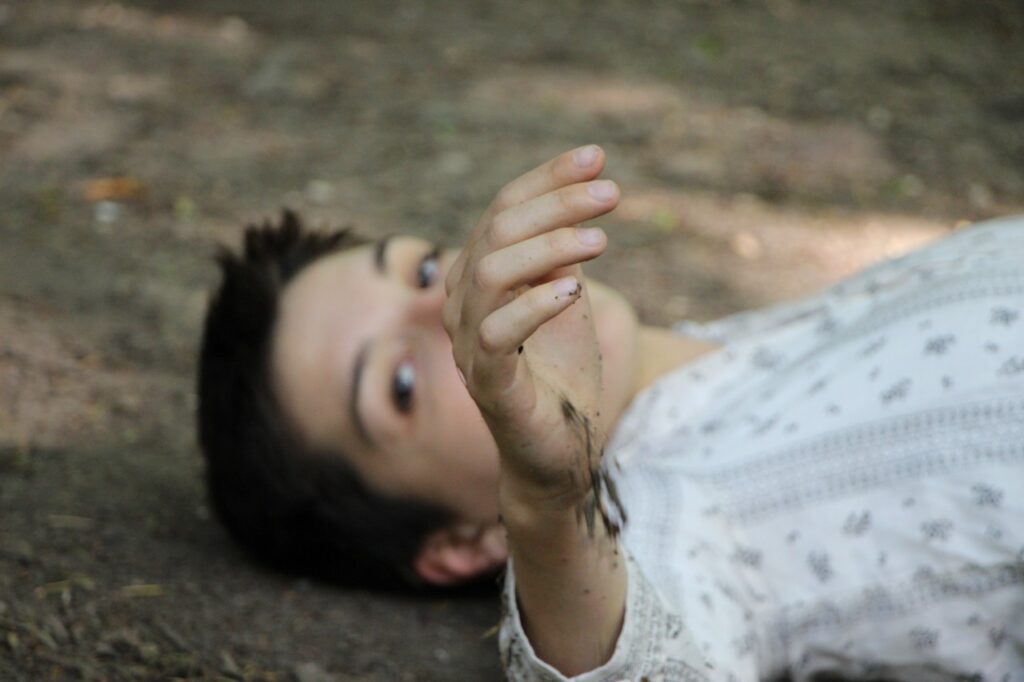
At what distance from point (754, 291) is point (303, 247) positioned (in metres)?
1.51

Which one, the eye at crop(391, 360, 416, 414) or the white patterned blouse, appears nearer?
the white patterned blouse

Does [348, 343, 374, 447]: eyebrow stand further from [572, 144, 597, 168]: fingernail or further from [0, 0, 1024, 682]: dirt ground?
[572, 144, 597, 168]: fingernail

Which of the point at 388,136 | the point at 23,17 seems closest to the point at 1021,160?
the point at 388,136

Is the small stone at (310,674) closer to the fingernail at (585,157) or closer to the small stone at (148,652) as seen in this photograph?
the small stone at (148,652)

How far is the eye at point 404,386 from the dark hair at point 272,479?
0.18 meters

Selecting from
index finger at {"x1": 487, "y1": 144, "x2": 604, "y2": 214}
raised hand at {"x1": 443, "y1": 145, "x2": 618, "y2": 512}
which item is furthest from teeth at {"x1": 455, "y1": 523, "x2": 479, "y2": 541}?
index finger at {"x1": 487, "y1": 144, "x2": 604, "y2": 214}

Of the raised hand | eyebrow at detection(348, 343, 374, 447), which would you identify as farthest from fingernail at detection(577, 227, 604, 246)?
eyebrow at detection(348, 343, 374, 447)

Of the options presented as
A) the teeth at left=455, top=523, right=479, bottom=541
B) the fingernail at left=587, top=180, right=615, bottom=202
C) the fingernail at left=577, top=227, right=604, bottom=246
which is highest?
the fingernail at left=587, top=180, right=615, bottom=202

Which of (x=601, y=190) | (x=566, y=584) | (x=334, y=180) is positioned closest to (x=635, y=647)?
(x=566, y=584)

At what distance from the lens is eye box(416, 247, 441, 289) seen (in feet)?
6.67

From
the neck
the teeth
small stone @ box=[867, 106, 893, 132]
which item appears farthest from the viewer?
small stone @ box=[867, 106, 893, 132]

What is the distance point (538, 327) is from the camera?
1.18 meters

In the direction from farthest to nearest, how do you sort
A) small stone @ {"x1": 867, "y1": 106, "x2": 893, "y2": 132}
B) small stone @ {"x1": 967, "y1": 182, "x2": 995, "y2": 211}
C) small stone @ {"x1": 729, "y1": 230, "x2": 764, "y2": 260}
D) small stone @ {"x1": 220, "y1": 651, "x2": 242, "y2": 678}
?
small stone @ {"x1": 867, "y1": 106, "x2": 893, "y2": 132} → small stone @ {"x1": 967, "y1": 182, "x2": 995, "y2": 211} → small stone @ {"x1": 729, "y1": 230, "x2": 764, "y2": 260} → small stone @ {"x1": 220, "y1": 651, "x2": 242, "y2": 678}

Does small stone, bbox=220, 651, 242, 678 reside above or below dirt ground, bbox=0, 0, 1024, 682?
above
